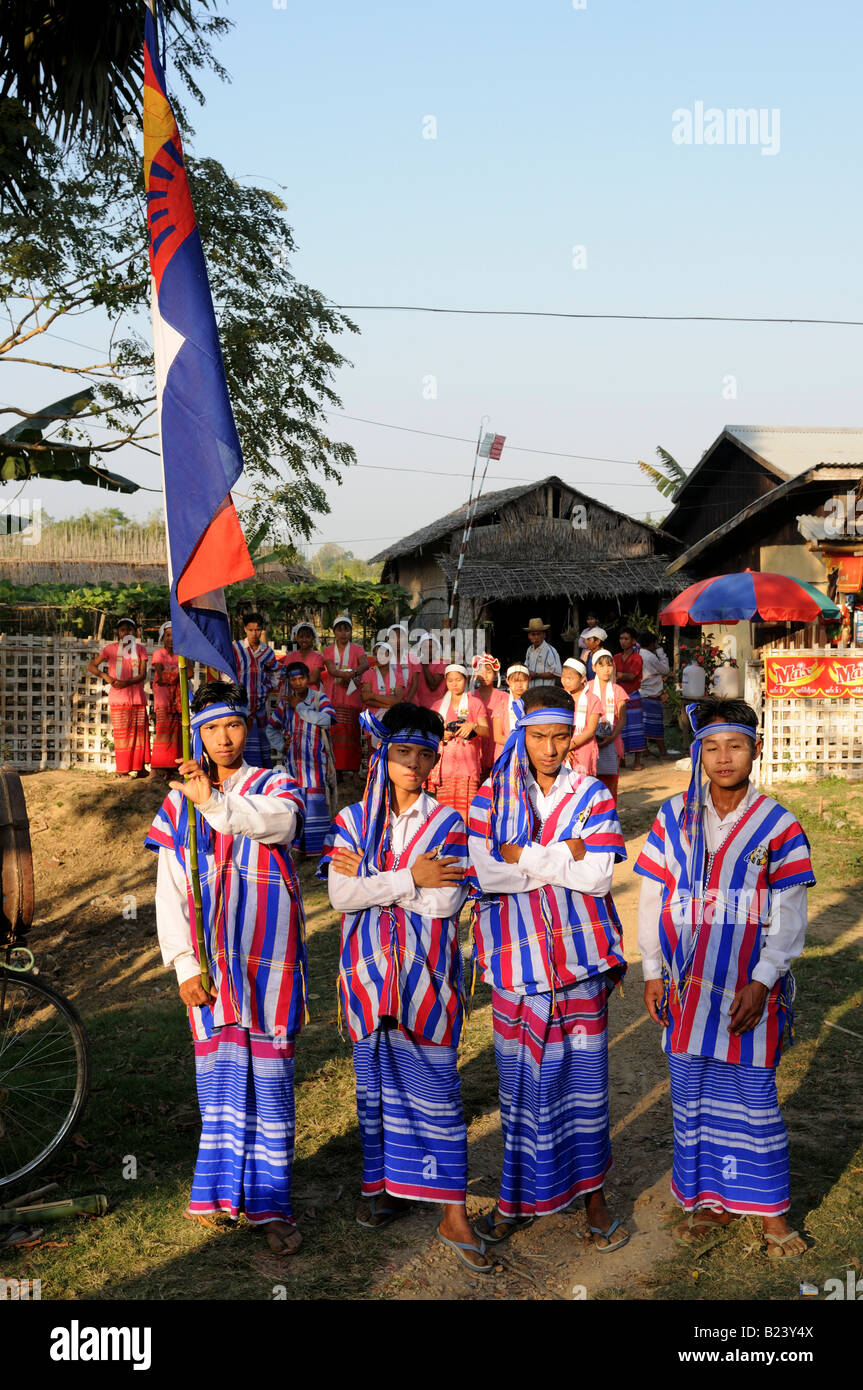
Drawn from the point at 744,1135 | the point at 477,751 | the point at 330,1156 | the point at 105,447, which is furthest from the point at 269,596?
the point at 744,1135

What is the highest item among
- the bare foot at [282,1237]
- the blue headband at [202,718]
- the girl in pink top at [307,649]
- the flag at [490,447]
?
the flag at [490,447]

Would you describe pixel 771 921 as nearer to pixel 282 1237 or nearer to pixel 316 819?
pixel 282 1237

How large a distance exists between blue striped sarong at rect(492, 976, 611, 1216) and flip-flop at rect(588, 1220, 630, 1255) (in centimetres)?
13

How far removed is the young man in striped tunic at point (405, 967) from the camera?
12.6ft

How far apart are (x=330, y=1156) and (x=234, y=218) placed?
39.0ft

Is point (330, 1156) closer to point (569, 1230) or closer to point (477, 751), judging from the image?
point (569, 1230)

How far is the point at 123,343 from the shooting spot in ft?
40.4

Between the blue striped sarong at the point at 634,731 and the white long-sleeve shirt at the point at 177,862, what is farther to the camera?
the blue striped sarong at the point at 634,731

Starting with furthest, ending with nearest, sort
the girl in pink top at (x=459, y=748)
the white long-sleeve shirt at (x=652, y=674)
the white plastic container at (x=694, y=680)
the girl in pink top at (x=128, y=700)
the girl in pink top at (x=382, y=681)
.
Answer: the white plastic container at (x=694, y=680) → the white long-sleeve shirt at (x=652, y=674) → the girl in pink top at (x=128, y=700) → the girl in pink top at (x=382, y=681) → the girl in pink top at (x=459, y=748)

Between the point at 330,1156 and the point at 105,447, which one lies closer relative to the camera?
the point at 330,1156

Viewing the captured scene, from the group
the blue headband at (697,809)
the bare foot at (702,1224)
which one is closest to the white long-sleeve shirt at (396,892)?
the blue headband at (697,809)

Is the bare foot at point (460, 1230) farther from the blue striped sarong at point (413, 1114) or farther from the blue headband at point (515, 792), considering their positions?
the blue headband at point (515, 792)

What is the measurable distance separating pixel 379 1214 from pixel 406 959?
0.91 m

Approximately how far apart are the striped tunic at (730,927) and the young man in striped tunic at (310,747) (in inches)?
231
